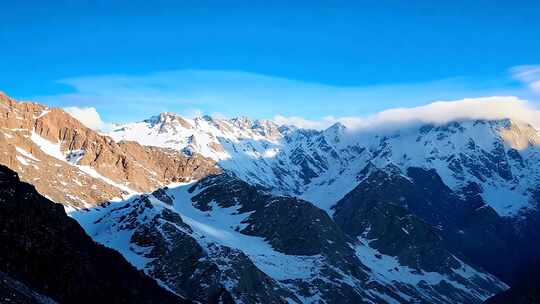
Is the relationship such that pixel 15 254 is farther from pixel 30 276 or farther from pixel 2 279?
pixel 2 279

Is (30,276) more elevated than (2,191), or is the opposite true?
(2,191)

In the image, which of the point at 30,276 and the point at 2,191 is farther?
the point at 2,191

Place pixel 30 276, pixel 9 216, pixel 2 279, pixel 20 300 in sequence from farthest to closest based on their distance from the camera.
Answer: pixel 9 216
pixel 30 276
pixel 2 279
pixel 20 300

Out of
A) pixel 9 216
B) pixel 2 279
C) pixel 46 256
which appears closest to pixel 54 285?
pixel 46 256

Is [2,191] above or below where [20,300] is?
above

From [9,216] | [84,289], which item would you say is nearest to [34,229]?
[9,216]

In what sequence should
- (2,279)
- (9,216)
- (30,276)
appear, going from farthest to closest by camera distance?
(9,216)
(30,276)
(2,279)

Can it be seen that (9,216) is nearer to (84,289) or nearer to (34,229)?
(34,229)

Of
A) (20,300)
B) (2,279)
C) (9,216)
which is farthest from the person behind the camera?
(9,216)

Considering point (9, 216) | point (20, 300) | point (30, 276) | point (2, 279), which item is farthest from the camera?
point (9, 216)
